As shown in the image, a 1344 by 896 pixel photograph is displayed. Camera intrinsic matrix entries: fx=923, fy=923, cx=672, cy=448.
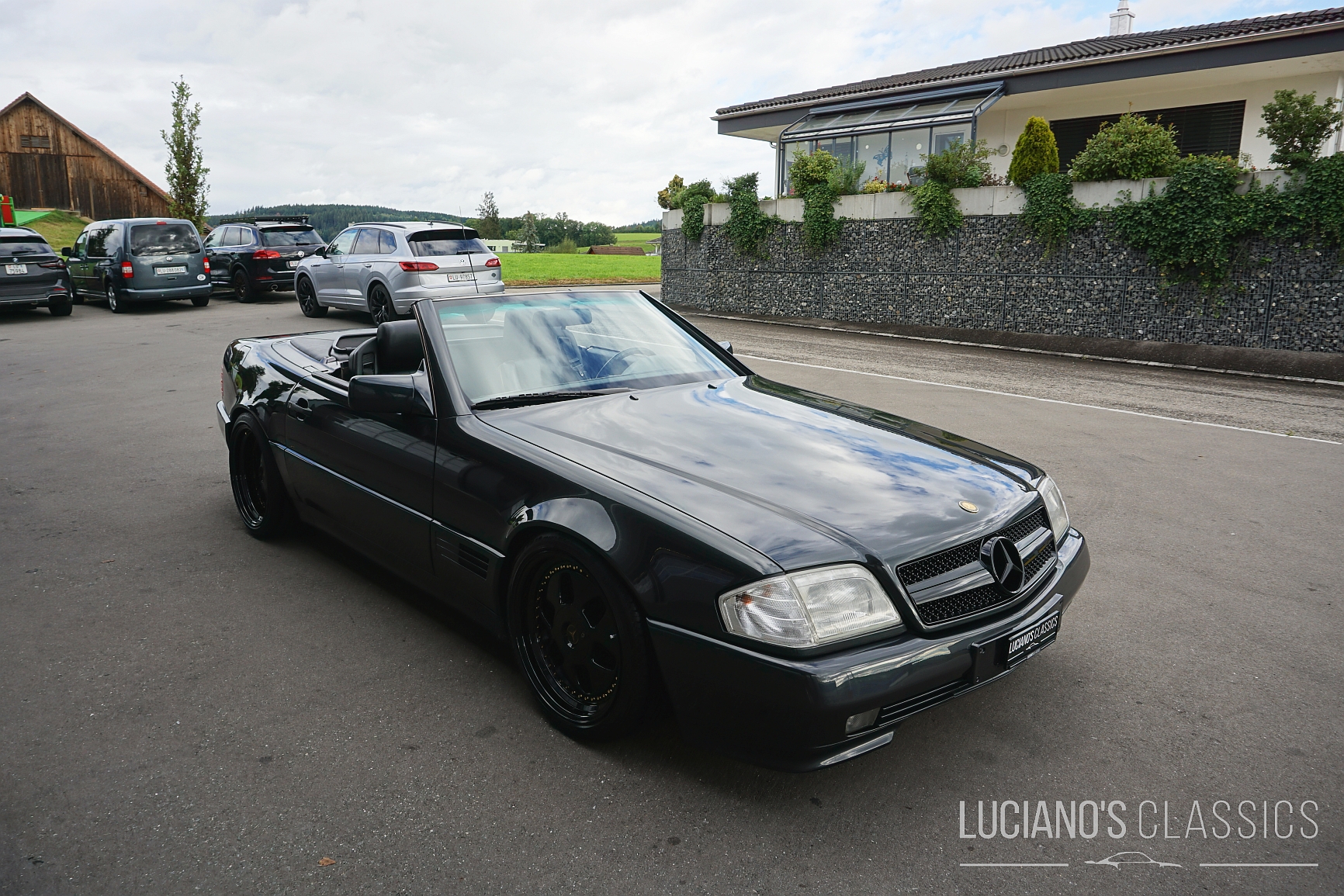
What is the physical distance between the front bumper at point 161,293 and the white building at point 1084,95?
15.6 meters

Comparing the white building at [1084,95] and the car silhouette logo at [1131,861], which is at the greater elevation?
→ the white building at [1084,95]

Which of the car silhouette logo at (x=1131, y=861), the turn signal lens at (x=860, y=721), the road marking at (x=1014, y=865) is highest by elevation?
the turn signal lens at (x=860, y=721)

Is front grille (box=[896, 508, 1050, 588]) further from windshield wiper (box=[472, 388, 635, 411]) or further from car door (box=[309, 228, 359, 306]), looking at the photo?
car door (box=[309, 228, 359, 306])

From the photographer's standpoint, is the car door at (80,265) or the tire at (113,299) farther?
the car door at (80,265)

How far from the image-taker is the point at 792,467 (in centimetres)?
317

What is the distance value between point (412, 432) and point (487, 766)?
1.41 m

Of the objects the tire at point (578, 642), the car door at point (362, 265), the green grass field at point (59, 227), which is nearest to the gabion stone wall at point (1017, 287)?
the car door at point (362, 265)

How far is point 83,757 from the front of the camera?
3.04 meters

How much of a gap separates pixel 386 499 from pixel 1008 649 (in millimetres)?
2520

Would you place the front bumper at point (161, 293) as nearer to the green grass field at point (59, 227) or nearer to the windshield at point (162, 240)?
the windshield at point (162, 240)

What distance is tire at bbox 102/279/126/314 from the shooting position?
1927 centimetres

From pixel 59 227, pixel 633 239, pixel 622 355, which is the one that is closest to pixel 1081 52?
pixel 622 355

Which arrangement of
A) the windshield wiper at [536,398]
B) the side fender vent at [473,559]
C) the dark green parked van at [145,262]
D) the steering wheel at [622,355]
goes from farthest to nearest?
the dark green parked van at [145,262] → the steering wheel at [622,355] → the windshield wiper at [536,398] → the side fender vent at [473,559]

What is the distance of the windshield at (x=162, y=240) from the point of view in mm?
18875
